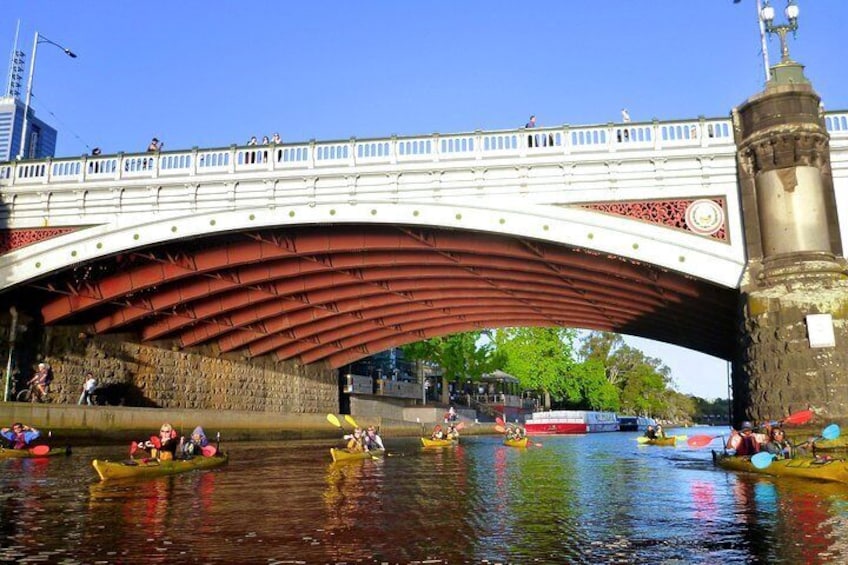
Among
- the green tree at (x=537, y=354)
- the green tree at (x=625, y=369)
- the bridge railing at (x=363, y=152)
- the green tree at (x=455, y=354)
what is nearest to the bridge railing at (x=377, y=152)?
the bridge railing at (x=363, y=152)

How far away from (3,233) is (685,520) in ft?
112

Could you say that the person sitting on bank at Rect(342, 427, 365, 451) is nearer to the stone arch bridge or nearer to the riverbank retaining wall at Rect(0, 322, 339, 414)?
the stone arch bridge

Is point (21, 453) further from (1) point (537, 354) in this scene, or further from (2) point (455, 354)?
(1) point (537, 354)

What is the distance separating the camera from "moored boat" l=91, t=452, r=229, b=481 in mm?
17077

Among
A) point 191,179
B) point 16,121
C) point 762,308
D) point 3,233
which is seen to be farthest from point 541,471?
point 16,121

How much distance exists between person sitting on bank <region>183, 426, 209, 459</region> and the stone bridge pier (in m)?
19.1

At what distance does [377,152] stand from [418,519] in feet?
71.7

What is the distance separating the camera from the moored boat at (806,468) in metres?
16.4

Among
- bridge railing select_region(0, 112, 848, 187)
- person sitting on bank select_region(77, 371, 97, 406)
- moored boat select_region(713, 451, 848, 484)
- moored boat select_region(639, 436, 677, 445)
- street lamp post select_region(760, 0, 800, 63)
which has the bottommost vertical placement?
moored boat select_region(639, 436, 677, 445)

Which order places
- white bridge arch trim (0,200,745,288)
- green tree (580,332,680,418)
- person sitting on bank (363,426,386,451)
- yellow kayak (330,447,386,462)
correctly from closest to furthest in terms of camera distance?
1. yellow kayak (330,447,386,462)
2. white bridge arch trim (0,200,745,288)
3. person sitting on bank (363,426,386,451)
4. green tree (580,332,680,418)

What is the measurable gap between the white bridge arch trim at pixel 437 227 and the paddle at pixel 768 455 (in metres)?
7.20

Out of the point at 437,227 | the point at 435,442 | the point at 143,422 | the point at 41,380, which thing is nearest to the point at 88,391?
the point at 41,380

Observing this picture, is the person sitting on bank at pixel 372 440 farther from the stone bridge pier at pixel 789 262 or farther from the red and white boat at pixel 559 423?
the red and white boat at pixel 559 423

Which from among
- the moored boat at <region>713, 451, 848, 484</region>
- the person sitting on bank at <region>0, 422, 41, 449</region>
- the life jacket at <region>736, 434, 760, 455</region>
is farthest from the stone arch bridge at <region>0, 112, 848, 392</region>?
the person sitting on bank at <region>0, 422, 41, 449</region>
